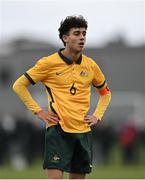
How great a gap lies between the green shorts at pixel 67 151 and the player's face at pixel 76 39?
99 centimetres

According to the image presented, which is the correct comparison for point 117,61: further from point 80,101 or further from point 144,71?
point 80,101

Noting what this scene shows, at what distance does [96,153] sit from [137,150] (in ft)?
5.54

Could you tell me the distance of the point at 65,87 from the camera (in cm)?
1277

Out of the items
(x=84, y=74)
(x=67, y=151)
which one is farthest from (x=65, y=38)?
(x=67, y=151)

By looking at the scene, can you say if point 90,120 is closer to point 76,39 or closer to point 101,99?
point 101,99

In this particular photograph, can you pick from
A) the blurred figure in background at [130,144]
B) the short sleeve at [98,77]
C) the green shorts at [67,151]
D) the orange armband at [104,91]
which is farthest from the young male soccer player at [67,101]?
the blurred figure in background at [130,144]

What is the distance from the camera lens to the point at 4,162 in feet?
104

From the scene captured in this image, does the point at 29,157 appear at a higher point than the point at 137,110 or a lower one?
higher

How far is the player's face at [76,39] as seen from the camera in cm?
1276

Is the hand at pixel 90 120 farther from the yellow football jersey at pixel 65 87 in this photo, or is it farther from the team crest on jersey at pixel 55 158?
the team crest on jersey at pixel 55 158

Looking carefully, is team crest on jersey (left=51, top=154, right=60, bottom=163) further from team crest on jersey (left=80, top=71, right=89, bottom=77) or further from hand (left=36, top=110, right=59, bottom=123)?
team crest on jersey (left=80, top=71, right=89, bottom=77)

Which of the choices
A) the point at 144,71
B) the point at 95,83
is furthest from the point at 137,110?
the point at 95,83

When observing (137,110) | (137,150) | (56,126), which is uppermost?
(56,126)

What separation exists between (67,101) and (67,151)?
2.01 ft
